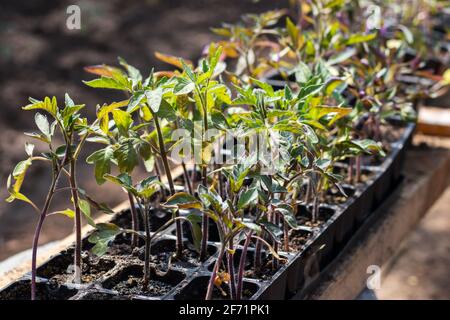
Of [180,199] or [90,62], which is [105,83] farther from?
[90,62]

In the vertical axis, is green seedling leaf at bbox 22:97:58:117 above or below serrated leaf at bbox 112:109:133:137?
above

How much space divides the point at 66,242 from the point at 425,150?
6.06 ft

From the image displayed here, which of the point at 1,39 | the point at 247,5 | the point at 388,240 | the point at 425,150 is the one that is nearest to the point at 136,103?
the point at 388,240

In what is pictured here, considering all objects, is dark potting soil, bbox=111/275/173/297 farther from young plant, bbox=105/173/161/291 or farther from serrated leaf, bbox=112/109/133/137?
serrated leaf, bbox=112/109/133/137

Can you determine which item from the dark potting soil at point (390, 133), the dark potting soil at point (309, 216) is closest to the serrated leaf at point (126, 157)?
the dark potting soil at point (309, 216)

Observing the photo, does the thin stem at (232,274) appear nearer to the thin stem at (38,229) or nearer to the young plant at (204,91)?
the young plant at (204,91)

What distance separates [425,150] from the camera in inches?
139

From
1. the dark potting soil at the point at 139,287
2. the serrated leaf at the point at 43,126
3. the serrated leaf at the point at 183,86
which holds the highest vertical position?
the serrated leaf at the point at 183,86

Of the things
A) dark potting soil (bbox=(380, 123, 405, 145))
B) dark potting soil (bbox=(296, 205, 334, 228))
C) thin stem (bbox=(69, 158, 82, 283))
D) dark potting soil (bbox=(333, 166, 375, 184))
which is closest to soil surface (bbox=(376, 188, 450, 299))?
dark potting soil (bbox=(380, 123, 405, 145))

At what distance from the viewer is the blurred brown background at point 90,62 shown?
394 cm

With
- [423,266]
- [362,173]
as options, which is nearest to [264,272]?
[362,173]

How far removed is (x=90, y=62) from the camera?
242 inches

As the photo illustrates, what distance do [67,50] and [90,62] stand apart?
15.2 inches

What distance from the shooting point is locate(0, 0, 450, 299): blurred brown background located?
3939mm
